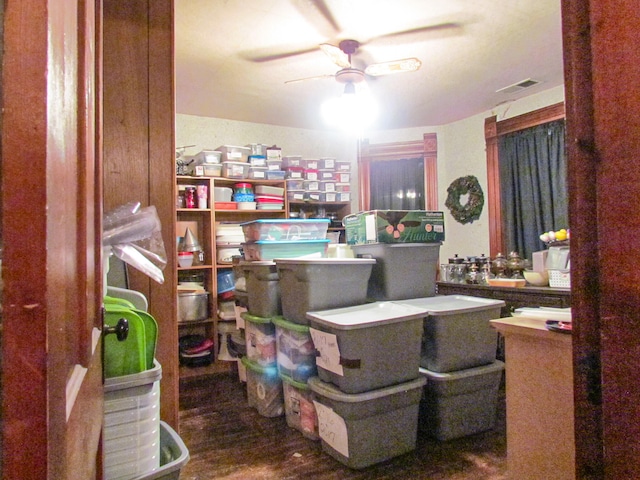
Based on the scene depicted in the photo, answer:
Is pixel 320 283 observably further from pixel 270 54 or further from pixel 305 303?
pixel 270 54

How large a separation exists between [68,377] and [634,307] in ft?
2.00

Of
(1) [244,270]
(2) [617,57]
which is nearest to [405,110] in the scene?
(1) [244,270]

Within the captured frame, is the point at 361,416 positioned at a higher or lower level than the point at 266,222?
lower

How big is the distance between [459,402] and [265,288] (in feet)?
4.33

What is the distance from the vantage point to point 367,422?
189 centimetres

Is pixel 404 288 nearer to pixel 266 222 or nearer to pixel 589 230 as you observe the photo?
pixel 266 222

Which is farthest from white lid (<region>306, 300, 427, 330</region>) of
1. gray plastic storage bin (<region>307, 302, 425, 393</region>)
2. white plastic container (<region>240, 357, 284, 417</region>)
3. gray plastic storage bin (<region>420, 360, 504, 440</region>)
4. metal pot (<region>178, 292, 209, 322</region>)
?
metal pot (<region>178, 292, 209, 322</region>)

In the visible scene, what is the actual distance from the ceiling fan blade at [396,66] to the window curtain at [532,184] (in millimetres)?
1794

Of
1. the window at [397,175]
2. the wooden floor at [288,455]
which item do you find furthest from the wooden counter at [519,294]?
the window at [397,175]

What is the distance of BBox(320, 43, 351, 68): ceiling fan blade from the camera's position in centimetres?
255

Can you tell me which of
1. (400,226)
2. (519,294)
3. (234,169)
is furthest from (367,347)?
(234,169)

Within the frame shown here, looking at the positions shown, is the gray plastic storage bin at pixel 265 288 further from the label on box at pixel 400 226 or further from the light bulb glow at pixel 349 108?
the light bulb glow at pixel 349 108

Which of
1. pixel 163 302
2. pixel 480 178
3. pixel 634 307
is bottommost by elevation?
pixel 163 302

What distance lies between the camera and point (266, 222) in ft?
8.63
